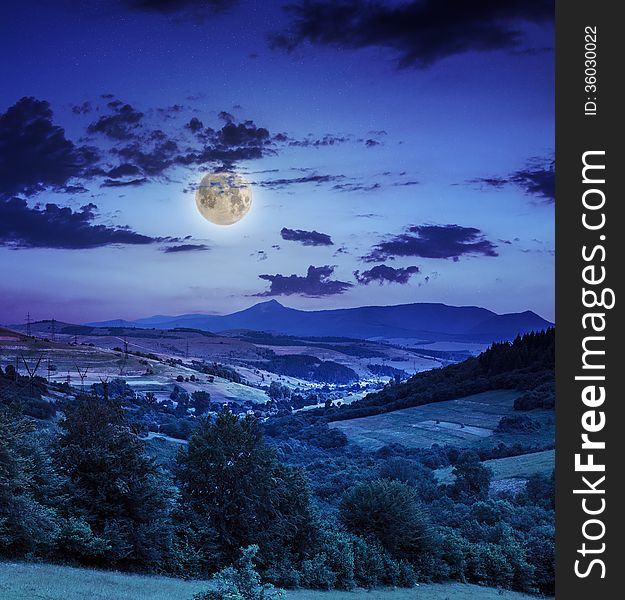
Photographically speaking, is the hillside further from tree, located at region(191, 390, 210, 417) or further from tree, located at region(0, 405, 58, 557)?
tree, located at region(0, 405, 58, 557)

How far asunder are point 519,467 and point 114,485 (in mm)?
70355

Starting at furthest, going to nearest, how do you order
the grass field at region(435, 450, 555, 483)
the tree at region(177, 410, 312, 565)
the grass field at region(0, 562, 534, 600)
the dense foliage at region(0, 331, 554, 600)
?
the grass field at region(435, 450, 555, 483)
the tree at region(177, 410, 312, 565)
the dense foliage at region(0, 331, 554, 600)
the grass field at region(0, 562, 534, 600)

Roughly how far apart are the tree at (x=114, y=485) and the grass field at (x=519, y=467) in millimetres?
58021

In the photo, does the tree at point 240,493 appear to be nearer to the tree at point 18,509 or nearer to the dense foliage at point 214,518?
the dense foliage at point 214,518

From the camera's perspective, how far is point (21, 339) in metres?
194

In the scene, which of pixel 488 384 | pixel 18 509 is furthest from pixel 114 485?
pixel 488 384

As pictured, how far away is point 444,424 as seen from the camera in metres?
145

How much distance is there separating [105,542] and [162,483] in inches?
277

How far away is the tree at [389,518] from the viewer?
46.3 m

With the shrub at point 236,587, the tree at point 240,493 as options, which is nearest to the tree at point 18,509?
Result: the tree at point 240,493

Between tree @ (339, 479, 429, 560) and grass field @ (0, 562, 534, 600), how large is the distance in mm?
3836

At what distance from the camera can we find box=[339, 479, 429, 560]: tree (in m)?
46.3

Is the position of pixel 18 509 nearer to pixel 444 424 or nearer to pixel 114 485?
pixel 114 485

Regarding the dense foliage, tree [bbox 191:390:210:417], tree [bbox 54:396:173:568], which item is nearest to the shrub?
the dense foliage
